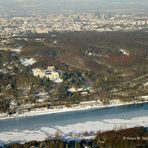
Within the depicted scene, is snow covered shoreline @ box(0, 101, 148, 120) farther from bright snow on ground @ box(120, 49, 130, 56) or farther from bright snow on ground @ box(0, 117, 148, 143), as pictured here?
bright snow on ground @ box(120, 49, 130, 56)

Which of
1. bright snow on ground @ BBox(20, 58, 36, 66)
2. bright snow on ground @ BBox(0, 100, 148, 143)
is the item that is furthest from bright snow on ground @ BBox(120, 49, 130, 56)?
bright snow on ground @ BBox(0, 100, 148, 143)

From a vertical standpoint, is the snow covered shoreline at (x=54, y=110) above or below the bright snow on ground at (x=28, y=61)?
below

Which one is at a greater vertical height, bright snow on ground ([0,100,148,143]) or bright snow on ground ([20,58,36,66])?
bright snow on ground ([20,58,36,66])

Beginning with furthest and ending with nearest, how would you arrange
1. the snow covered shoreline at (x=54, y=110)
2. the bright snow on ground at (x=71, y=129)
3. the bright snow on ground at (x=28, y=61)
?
the bright snow on ground at (x=28, y=61)
the snow covered shoreline at (x=54, y=110)
the bright snow on ground at (x=71, y=129)

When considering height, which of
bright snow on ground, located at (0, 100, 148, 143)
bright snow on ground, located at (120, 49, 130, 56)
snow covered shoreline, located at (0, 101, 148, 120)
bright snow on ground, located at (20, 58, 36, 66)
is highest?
bright snow on ground, located at (120, 49, 130, 56)

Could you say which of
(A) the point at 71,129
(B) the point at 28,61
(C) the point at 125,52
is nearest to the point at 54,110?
(A) the point at 71,129

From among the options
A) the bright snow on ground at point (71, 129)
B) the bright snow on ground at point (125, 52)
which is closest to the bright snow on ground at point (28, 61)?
the bright snow on ground at point (125, 52)

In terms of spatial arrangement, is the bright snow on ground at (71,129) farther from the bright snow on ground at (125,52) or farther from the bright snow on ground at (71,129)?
the bright snow on ground at (125,52)

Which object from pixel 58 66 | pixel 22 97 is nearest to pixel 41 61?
pixel 58 66

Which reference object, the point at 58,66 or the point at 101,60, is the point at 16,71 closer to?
the point at 58,66

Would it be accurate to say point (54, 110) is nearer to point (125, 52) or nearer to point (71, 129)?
point (71, 129)

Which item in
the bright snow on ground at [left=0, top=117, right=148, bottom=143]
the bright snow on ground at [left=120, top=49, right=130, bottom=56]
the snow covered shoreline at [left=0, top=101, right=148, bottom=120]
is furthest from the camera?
the bright snow on ground at [left=120, top=49, right=130, bottom=56]
